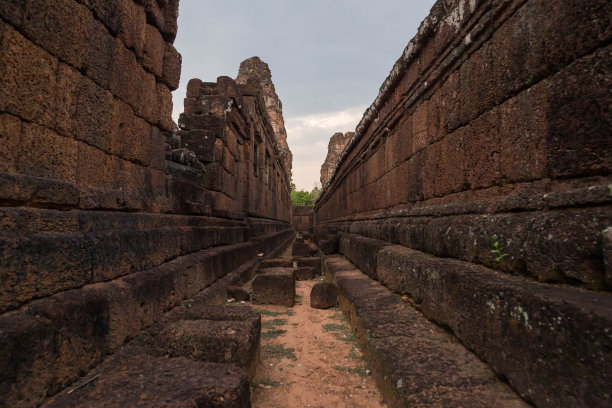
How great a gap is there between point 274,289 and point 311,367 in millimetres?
1860

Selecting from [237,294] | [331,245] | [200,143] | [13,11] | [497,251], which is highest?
[200,143]

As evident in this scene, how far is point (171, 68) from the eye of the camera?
359 cm

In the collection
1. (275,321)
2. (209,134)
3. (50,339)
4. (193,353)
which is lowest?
(275,321)

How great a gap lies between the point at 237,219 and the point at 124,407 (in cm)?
566

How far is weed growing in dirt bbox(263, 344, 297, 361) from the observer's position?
8.45 feet

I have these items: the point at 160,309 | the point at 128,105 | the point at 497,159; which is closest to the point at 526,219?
the point at 497,159

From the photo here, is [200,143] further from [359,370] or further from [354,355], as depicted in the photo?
[359,370]

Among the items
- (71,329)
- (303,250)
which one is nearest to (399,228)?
(71,329)

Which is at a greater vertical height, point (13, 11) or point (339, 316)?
point (13, 11)

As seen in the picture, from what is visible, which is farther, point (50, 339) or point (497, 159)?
point (497, 159)

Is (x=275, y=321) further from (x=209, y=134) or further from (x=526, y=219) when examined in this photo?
(x=209, y=134)

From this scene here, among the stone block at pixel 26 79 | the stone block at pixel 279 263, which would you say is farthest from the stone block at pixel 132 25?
the stone block at pixel 279 263

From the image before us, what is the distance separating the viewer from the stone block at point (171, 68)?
3518 mm

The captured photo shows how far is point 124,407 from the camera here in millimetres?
1301
